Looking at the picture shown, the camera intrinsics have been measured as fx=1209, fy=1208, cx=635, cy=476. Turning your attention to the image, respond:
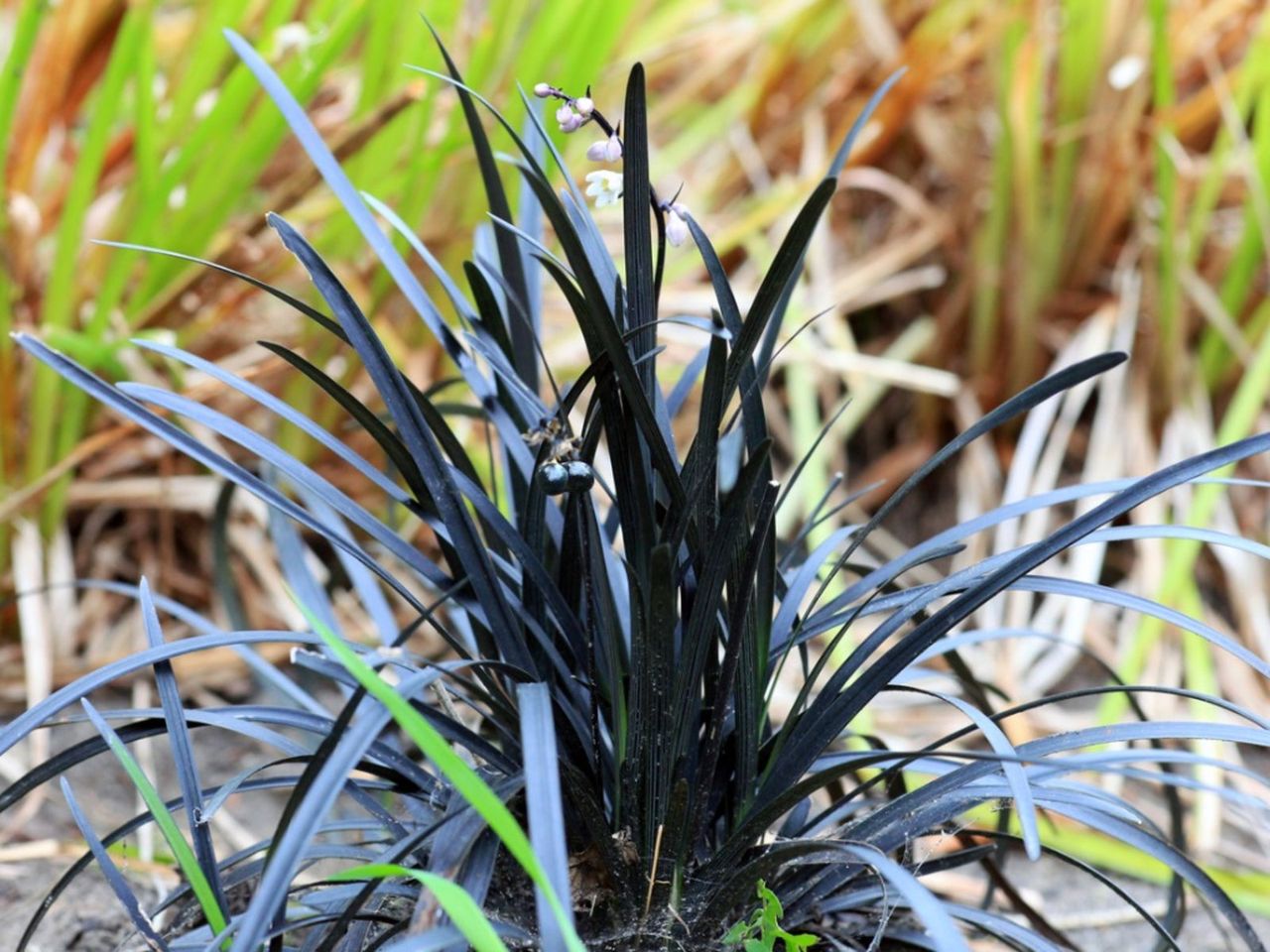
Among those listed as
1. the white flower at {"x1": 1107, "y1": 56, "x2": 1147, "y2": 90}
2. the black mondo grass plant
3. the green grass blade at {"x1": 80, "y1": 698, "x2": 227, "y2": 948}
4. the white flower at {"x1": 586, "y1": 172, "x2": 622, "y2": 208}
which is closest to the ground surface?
the black mondo grass plant

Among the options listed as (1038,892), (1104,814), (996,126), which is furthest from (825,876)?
(996,126)

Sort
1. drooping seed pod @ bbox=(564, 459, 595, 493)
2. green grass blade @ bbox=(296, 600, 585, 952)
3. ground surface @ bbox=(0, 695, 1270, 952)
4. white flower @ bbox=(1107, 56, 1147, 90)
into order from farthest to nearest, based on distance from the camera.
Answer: white flower @ bbox=(1107, 56, 1147, 90) < ground surface @ bbox=(0, 695, 1270, 952) < drooping seed pod @ bbox=(564, 459, 595, 493) < green grass blade @ bbox=(296, 600, 585, 952)

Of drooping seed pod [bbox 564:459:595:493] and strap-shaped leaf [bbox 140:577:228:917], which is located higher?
drooping seed pod [bbox 564:459:595:493]

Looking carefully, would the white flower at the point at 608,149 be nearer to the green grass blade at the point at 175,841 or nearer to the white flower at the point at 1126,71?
the green grass blade at the point at 175,841

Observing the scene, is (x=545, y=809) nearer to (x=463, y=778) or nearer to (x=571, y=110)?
(x=463, y=778)

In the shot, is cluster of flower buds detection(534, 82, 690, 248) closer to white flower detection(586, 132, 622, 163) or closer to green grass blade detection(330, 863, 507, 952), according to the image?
white flower detection(586, 132, 622, 163)

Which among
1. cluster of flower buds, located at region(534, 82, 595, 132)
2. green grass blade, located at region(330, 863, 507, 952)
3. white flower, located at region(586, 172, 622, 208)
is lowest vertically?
green grass blade, located at region(330, 863, 507, 952)
